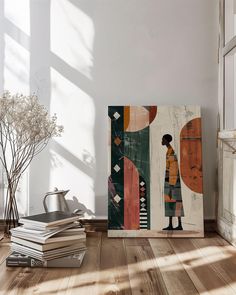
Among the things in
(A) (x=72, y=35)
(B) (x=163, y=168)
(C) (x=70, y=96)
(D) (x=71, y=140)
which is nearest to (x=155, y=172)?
(B) (x=163, y=168)

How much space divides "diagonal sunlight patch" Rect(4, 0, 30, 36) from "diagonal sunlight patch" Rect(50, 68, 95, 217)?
1.24 ft

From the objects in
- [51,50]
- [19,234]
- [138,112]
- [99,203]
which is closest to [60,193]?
[99,203]

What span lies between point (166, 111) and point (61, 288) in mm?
1439

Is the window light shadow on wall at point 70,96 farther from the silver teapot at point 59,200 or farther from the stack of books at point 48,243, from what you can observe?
the stack of books at point 48,243

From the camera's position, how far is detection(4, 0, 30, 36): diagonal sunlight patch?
8.86 feet

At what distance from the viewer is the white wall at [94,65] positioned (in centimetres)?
270

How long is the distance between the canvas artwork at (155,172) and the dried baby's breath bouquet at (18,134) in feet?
1.55

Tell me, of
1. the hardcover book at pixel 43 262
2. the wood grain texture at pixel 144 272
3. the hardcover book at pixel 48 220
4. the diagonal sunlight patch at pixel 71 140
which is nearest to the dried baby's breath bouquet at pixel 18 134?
the diagonal sunlight patch at pixel 71 140

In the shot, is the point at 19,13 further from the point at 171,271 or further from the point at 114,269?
the point at 171,271

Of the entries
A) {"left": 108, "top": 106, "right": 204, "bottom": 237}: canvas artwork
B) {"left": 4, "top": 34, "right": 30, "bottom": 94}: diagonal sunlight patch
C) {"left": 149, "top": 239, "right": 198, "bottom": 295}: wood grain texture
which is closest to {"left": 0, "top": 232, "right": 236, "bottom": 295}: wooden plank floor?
{"left": 149, "top": 239, "right": 198, "bottom": 295}: wood grain texture

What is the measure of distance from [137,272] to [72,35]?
5.57 feet

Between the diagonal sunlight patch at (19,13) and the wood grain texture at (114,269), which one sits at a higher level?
the diagonal sunlight patch at (19,13)

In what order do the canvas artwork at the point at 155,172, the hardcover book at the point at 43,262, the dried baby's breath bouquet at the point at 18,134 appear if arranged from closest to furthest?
the hardcover book at the point at 43,262 < the dried baby's breath bouquet at the point at 18,134 < the canvas artwork at the point at 155,172

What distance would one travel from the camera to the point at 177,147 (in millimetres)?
2629
